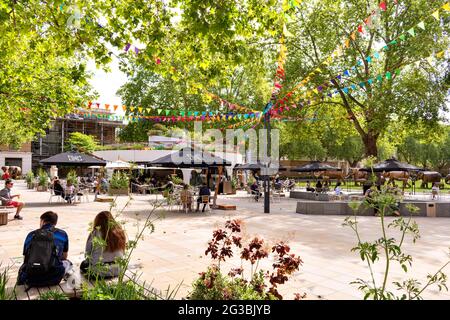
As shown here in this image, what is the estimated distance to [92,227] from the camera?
4590 mm

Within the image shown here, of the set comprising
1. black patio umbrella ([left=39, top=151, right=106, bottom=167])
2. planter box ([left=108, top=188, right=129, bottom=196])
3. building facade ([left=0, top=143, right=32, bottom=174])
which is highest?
building facade ([left=0, top=143, right=32, bottom=174])

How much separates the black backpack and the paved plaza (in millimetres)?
1094

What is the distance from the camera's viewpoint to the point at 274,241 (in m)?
8.02

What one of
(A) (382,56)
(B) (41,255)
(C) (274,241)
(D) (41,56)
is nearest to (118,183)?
(D) (41,56)

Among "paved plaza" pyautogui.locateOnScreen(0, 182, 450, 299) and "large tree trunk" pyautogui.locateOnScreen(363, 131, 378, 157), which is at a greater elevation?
"large tree trunk" pyautogui.locateOnScreen(363, 131, 378, 157)

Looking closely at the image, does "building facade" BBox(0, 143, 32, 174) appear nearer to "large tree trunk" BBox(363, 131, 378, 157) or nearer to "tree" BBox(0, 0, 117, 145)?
"tree" BBox(0, 0, 117, 145)

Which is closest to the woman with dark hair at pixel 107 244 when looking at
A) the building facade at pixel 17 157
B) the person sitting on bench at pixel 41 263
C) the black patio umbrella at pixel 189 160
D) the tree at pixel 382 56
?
the person sitting on bench at pixel 41 263

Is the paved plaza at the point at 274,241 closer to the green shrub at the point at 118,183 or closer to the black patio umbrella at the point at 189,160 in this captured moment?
the black patio umbrella at the point at 189,160

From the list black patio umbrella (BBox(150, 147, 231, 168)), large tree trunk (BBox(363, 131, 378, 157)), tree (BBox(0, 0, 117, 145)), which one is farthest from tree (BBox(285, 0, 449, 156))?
tree (BBox(0, 0, 117, 145))

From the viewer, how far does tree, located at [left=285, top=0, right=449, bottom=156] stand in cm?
1948

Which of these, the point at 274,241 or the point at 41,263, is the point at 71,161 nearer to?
the point at 274,241

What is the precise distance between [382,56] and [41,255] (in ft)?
84.3
